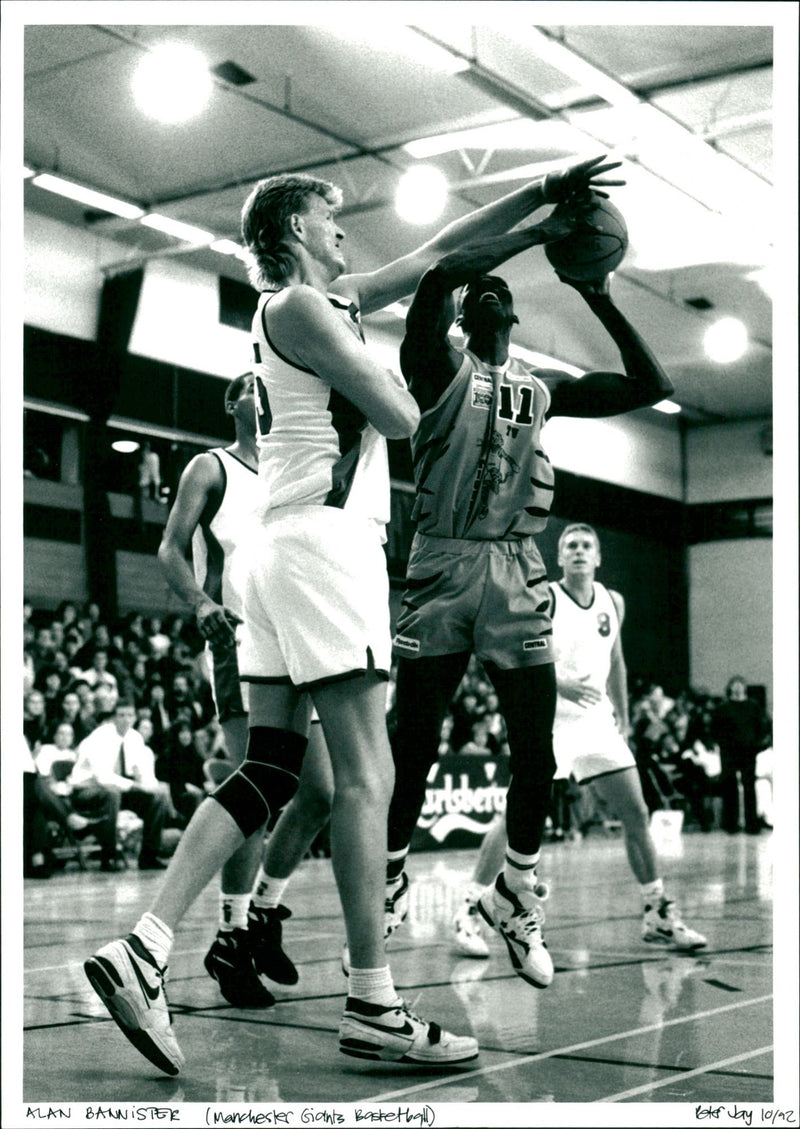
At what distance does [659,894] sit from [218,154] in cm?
1111

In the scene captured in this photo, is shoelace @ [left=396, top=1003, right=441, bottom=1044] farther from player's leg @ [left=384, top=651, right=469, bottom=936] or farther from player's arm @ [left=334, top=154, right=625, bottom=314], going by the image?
player's arm @ [left=334, top=154, right=625, bottom=314]

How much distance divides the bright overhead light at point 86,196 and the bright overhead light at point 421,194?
2.95 metres

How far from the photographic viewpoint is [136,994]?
2811 mm

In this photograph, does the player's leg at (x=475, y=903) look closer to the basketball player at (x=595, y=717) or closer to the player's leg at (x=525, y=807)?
the basketball player at (x=595, y=717)

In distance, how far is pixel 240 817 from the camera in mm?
3031

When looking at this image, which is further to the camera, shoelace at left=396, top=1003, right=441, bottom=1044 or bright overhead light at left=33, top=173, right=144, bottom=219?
bright overhead light at left=33, top=173, right=144, bottom=219

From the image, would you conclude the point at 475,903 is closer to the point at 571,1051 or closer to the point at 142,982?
the point at 571,1051

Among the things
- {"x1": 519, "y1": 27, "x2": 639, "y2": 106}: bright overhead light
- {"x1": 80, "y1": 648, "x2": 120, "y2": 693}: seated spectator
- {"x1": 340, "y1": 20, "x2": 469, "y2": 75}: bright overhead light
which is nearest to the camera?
{"x1": 519, "y1": 27, "x2": 639, "y2": 106}: bright overhead light

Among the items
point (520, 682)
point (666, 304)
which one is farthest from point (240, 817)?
point (666, 304)

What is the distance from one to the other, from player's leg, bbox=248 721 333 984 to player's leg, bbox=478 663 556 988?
1.81 feet

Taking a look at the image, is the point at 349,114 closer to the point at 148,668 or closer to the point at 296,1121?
the point at 148,668

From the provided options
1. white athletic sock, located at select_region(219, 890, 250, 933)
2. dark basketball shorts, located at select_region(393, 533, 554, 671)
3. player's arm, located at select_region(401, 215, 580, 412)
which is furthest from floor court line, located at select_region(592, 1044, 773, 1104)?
player's arm, located at select_region(401, 215, 580, 412)

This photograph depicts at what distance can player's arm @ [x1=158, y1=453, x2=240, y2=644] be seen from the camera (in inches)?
161

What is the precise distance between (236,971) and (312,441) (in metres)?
1.64
